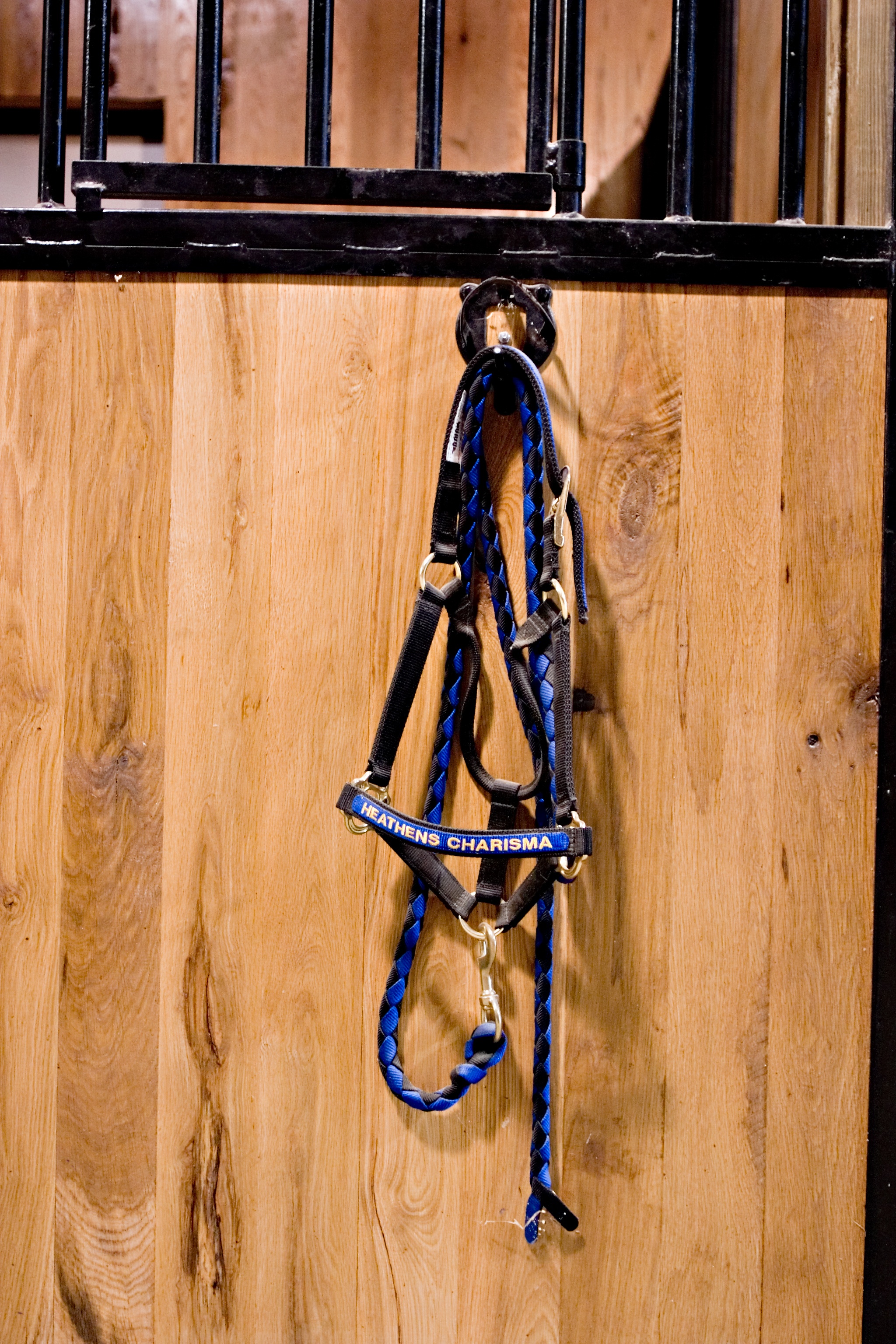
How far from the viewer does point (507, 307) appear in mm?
722

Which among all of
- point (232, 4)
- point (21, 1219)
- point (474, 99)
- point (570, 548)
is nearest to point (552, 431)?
point (570, 548)

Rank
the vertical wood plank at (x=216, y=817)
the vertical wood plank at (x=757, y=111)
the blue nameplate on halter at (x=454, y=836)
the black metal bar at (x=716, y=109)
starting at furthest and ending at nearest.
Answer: the black metal bar at (x=716, y=109)
the vertical wood plank at (x=757, y=111)
the vertical wood plank at (x=216, y=817)
the blue nameplate on halter at (x=454, y=836)

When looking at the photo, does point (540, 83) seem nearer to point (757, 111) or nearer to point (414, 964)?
point (757, 111)

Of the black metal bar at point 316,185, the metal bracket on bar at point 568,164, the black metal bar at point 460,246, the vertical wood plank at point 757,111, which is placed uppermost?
the vertical wood plank at point 757,111

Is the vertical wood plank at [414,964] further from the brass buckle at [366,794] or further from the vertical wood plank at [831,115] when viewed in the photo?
the vertical wood plank at [831,115]

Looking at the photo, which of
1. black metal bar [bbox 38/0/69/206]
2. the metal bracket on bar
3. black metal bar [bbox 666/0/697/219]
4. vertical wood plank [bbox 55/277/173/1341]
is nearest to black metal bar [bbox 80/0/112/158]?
black metal bar [bbox 38/0/69/206]

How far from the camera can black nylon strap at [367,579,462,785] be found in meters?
0.66

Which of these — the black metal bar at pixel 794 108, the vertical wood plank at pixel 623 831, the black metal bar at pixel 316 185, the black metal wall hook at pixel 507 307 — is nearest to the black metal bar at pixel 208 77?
the black metal bar at pixel 316 185

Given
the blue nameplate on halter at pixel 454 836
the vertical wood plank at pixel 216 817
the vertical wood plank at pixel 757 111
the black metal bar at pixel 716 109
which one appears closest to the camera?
the blue nameplate on halter at pixel 454 836

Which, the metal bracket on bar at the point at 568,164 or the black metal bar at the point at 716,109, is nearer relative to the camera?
the metal bracket on bar at the point at 568,164

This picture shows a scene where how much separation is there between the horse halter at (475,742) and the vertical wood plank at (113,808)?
22 cm

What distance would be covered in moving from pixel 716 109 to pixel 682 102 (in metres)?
0.56

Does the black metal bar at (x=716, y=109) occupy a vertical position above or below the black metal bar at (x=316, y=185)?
above

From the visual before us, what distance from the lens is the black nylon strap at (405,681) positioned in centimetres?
66
